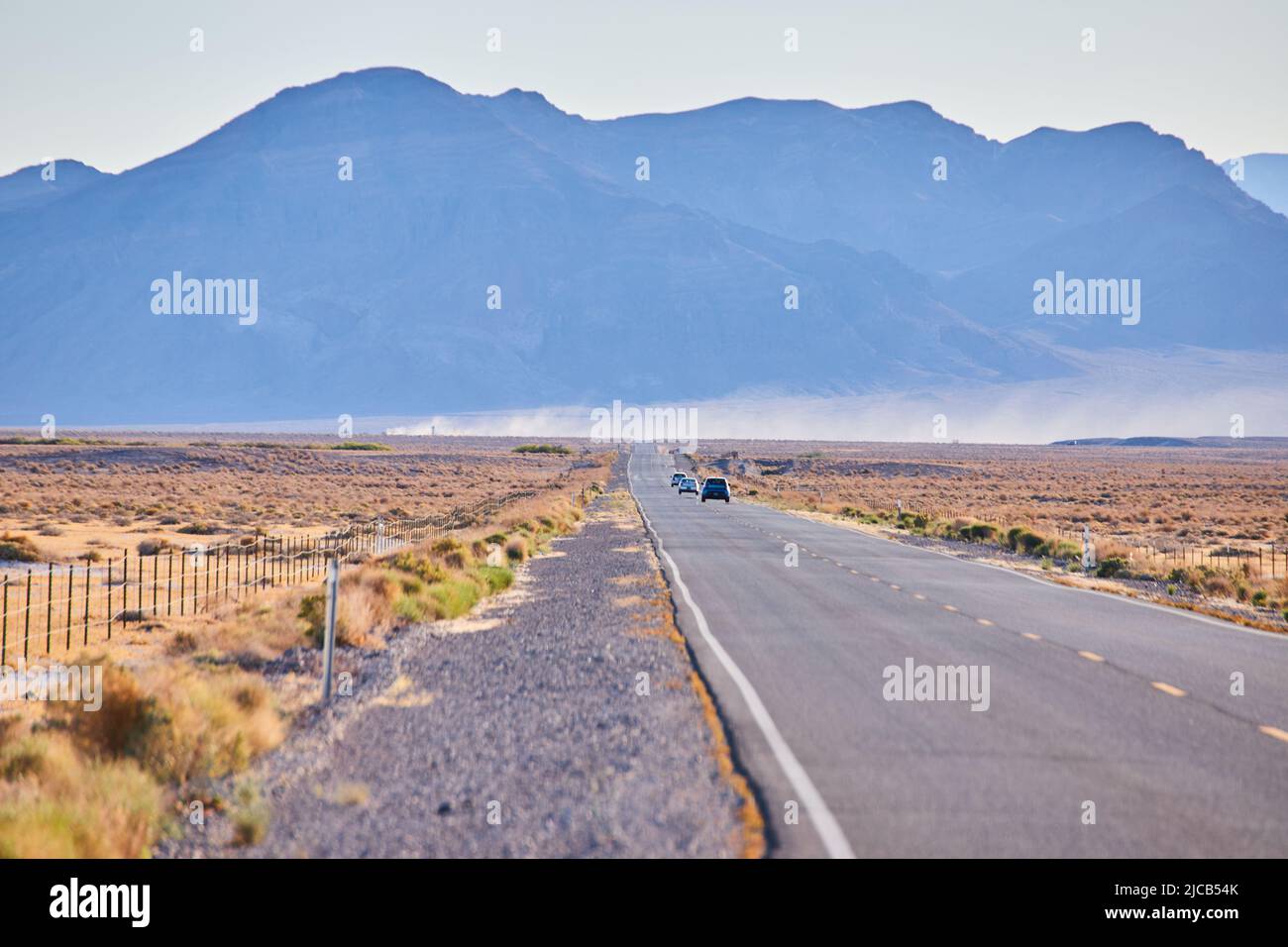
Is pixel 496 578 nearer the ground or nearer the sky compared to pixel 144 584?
nearer the sky

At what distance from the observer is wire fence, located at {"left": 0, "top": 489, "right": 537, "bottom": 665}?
17.8 meters


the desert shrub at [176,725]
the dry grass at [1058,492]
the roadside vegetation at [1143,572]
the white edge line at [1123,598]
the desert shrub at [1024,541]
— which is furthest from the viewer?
the dry grass at [1058,492]

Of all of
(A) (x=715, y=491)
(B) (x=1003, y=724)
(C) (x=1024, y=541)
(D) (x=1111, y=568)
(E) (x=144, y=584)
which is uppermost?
(A) (x=715, y=491)

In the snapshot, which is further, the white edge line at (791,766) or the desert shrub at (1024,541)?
the desert shrub at (1024,541)

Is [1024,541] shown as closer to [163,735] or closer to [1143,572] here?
[1143,572]

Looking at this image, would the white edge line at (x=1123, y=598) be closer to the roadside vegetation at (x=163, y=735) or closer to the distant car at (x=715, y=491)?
the roadside vegetation at (x=163, y=735)

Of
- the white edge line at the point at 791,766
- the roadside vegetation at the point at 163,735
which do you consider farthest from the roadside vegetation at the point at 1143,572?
the roadside vegetation at the point at 163,735

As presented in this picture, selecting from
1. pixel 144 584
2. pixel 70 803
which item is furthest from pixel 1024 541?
pixel 70 803

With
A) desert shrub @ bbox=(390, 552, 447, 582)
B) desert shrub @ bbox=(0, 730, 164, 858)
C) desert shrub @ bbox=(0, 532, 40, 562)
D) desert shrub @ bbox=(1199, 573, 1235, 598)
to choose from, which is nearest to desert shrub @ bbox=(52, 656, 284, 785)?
desert shrub @ bbox=(0, 730, 164, 858)

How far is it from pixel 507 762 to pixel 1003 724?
3.93 meters

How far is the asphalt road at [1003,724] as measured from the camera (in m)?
6.89

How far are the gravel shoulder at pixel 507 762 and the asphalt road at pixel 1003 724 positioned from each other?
0.49 m

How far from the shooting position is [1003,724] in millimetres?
9773
